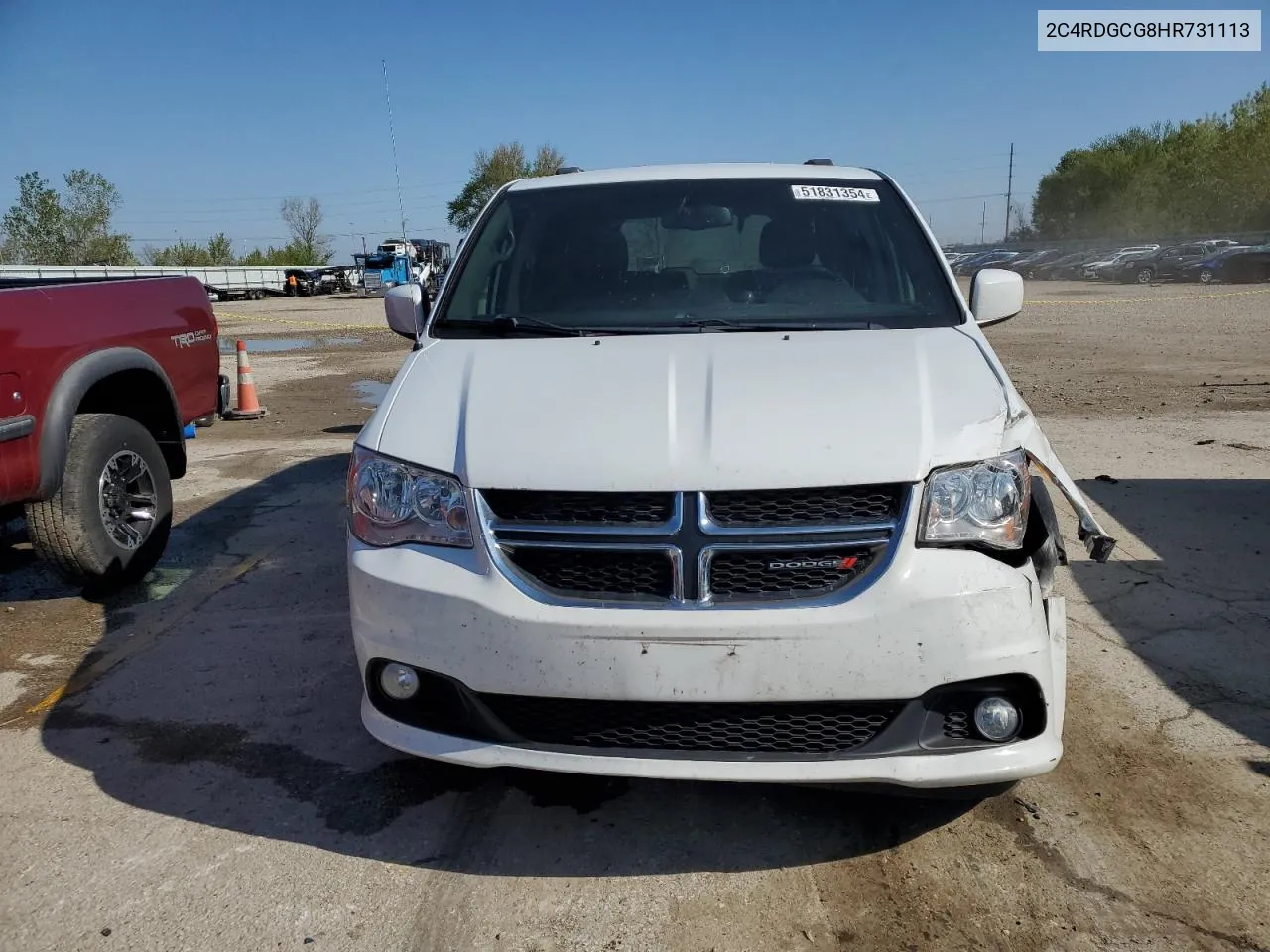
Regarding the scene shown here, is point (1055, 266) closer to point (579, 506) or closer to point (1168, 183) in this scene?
point (1168, 183)

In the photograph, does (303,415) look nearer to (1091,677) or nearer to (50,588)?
(50,588)

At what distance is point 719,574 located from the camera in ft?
8.12

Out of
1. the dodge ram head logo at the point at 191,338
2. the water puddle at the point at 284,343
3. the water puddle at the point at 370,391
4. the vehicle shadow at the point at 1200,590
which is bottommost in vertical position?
the water puddle at the point at 284,343

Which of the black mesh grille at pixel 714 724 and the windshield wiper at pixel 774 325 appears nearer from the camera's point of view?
the black mesh grille at pixel 714 724

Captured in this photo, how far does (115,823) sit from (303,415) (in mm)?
8428

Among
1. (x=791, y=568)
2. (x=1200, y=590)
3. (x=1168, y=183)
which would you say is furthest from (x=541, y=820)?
(x=1168, y=183)

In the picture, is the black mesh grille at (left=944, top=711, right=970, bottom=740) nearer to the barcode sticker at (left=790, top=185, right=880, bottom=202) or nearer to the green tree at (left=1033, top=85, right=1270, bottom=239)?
the barcode sticker at (left=790, top=185, right=880, bottom=202)

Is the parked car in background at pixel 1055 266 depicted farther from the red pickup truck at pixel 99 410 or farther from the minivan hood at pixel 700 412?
the minivan hood at pixel 700 412

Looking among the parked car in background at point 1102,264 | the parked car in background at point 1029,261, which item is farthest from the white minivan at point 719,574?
the parked car in background at point 1029,261

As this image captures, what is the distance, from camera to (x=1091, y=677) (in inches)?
151

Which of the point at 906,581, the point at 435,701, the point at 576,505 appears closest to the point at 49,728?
the point at 435,701

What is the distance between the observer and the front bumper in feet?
7.84

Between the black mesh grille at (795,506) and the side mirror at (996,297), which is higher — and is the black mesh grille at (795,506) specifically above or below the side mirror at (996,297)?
below

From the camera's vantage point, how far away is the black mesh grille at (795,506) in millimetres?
A: 2482
